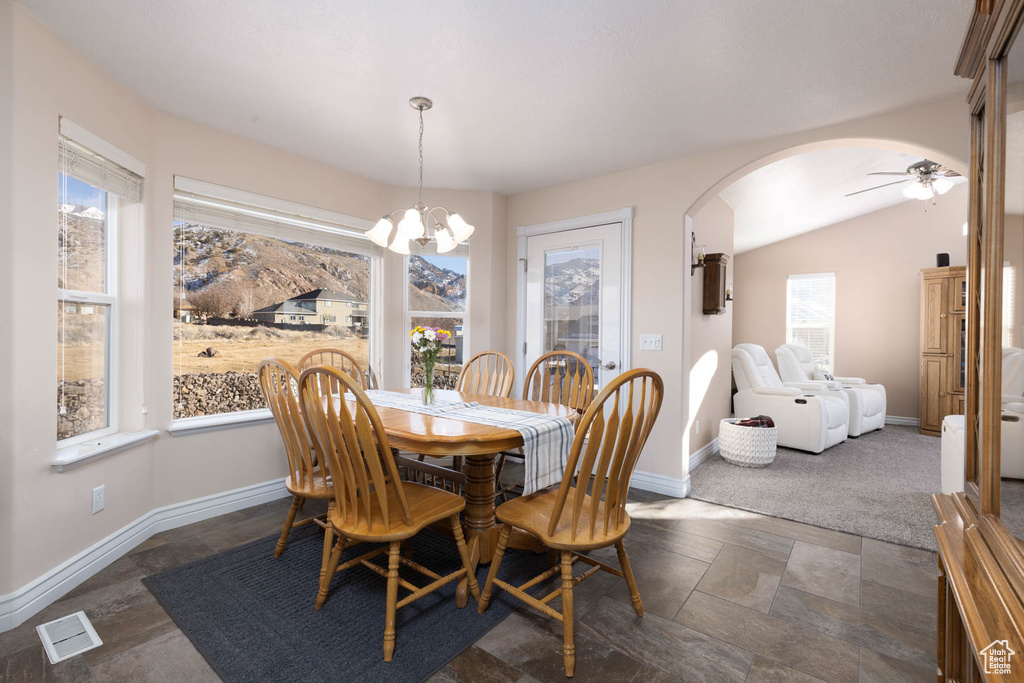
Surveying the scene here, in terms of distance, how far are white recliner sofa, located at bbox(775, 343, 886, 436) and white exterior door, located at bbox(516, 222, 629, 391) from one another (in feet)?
10.5

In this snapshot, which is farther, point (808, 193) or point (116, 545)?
point (808, 193)

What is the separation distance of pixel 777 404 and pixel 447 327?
341 cm

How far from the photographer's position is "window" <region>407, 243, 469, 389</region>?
4086 mm

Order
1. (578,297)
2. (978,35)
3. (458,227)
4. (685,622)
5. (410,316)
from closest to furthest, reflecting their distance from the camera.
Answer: (978,35) → (685,622) → (458,227) → (578,297) → (410,316)

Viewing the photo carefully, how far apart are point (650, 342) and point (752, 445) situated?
1460 mm

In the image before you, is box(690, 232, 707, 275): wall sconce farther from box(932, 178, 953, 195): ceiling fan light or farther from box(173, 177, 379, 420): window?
box(173, 177, 379, 420): window

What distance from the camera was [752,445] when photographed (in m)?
4.09

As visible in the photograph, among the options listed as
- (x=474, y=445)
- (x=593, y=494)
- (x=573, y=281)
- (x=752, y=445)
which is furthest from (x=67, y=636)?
(x=752, y=445)

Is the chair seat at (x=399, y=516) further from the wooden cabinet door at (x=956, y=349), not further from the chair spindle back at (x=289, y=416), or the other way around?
the wooden cabinet door at (x=956, y=349)

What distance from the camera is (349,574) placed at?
88.1 inches

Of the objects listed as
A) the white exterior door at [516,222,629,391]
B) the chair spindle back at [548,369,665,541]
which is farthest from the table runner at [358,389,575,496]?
the white exterior door at [516,222,629,391]

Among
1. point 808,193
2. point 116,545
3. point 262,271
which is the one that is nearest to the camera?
point 116,545

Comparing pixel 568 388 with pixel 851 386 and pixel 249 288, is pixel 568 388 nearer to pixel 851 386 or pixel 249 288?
pixel 249 288

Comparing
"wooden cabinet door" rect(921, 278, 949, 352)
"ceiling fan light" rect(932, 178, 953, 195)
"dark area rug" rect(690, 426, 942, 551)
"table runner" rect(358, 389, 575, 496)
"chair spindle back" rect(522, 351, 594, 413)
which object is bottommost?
"dark area rug" rect(690, 426, 942, 551)
